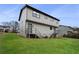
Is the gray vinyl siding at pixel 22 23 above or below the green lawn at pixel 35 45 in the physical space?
above

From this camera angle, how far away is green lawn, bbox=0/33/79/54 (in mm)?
3459

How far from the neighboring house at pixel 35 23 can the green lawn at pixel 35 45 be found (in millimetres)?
100

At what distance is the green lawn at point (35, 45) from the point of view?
11.3 feet

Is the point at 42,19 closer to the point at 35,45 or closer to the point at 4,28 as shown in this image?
the point at 35,45

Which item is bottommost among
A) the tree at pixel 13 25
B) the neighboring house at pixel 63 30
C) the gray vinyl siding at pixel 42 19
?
the neighboring house at pixel 63 30

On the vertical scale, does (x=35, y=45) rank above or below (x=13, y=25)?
below

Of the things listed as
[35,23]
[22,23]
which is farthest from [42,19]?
[22,23]

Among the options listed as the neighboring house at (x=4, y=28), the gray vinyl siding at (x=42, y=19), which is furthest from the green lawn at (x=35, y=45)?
the gray vinyl siding at (x=42, y=19)

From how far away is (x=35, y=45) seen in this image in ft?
11.5

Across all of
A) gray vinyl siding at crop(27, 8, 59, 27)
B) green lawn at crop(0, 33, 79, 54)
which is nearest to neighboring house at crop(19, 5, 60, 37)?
gray vinyl siding at crop(27, 8, 59, 27)

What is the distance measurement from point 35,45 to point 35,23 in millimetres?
314

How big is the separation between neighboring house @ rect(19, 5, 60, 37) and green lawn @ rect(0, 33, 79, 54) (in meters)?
0.10

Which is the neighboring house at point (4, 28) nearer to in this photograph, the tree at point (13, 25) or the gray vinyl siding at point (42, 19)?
the tree at point (13, 25)
